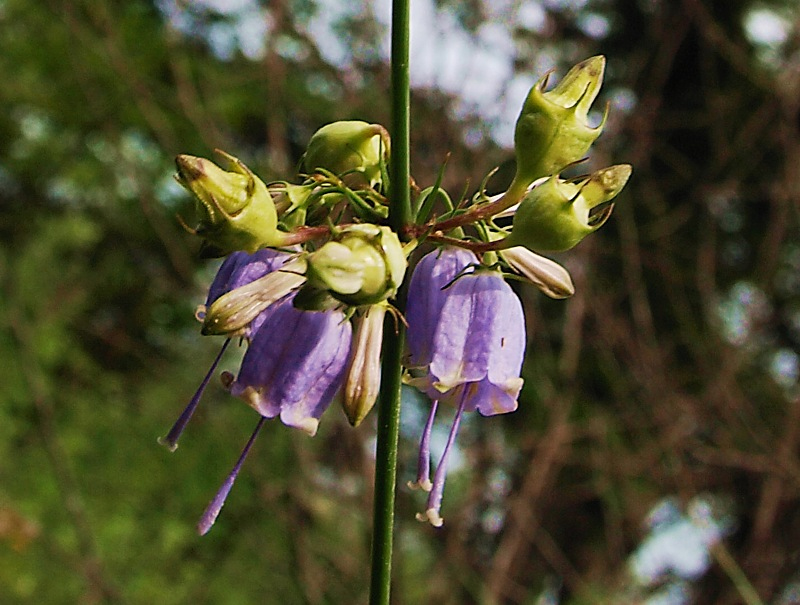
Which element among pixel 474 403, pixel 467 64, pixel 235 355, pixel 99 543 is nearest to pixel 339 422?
pixel 235 355

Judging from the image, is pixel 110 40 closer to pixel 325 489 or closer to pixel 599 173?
pixel 325 489

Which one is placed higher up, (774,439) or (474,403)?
(474,403)

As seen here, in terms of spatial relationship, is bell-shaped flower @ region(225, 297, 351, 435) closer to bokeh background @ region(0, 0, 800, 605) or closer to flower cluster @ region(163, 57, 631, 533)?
flower cluster @ region(163, 57, 631, 533)

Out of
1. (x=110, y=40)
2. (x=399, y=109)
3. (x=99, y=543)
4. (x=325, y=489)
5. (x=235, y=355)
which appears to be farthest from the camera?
(x=99, y=543)

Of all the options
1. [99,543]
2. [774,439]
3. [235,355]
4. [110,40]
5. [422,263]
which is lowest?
[99,543]

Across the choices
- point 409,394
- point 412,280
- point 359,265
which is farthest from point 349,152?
point 409,394

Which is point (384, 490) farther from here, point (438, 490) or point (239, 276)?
point (239, 276)

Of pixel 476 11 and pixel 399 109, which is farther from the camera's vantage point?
pixel 476 11
